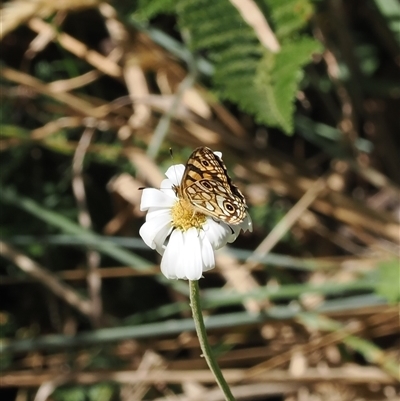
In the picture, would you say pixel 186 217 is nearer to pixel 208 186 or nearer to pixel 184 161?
pixel 208 186

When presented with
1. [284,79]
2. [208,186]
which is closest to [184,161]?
[284,79]

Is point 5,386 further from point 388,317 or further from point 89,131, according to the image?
point 388,317

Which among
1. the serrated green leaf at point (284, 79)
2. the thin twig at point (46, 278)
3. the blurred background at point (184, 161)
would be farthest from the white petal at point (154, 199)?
the thin twig at point (46, 278)

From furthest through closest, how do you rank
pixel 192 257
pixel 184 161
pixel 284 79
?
pixel 184 161 → pixel 284 79 → pixel 192 257

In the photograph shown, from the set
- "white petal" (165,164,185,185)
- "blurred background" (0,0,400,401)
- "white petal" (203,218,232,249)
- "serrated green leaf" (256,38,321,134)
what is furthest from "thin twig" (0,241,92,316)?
"white petal" (203,218,232,249)

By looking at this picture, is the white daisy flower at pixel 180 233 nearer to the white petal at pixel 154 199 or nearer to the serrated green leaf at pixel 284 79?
the white petal at pixel 154 199

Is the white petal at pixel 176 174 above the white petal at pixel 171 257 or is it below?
above

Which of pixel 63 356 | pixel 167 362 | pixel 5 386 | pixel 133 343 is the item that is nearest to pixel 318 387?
pixel 167 362

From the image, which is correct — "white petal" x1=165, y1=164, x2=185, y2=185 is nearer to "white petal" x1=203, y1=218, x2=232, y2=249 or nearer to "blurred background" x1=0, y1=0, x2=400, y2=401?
"white petal" x1=203, y1=218, x2=232, y2=249
